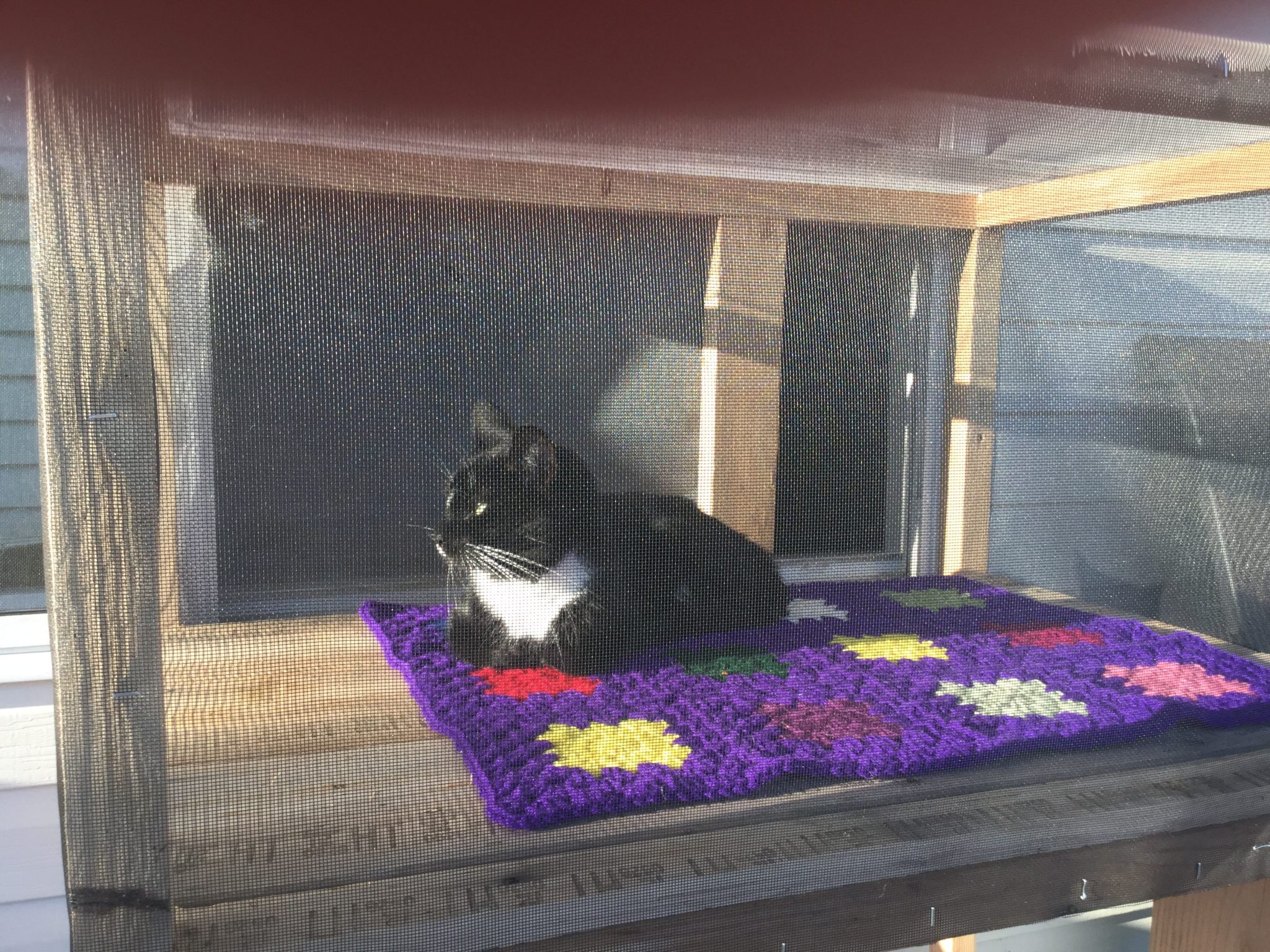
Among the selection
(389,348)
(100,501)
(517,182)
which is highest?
(517,182)

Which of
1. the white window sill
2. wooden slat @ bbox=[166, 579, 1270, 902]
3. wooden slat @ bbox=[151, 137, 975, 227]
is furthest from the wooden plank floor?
wooden slat @ bbox=[151, 137, 975, 227]

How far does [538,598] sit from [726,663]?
0.24 m

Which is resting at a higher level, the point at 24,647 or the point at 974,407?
the point at 974,407

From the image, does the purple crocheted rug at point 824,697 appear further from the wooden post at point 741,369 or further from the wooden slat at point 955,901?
the wooden post at point 741,369

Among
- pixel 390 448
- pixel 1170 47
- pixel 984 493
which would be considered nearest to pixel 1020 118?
pixel 1170 47

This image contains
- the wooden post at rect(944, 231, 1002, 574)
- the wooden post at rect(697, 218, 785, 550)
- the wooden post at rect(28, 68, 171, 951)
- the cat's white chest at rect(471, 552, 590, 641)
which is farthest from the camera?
the cat's white chest at rect(471, 552, 590, 641)

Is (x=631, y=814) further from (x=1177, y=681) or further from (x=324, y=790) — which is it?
(x=1177, y=681)

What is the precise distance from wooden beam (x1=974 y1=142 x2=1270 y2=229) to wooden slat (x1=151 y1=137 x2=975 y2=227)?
0.40 feet

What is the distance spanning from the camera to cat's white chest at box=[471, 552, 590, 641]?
110 cm

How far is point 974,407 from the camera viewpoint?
2.99 feet

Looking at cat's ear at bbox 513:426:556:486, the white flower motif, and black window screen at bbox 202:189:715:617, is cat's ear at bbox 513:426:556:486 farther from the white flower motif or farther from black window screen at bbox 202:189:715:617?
the white flower motif

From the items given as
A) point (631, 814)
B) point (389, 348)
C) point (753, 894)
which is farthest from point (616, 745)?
point (389, 348)

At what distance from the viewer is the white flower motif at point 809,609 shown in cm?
111

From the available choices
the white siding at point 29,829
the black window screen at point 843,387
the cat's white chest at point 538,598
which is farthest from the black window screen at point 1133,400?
the white siding at point 29,829
